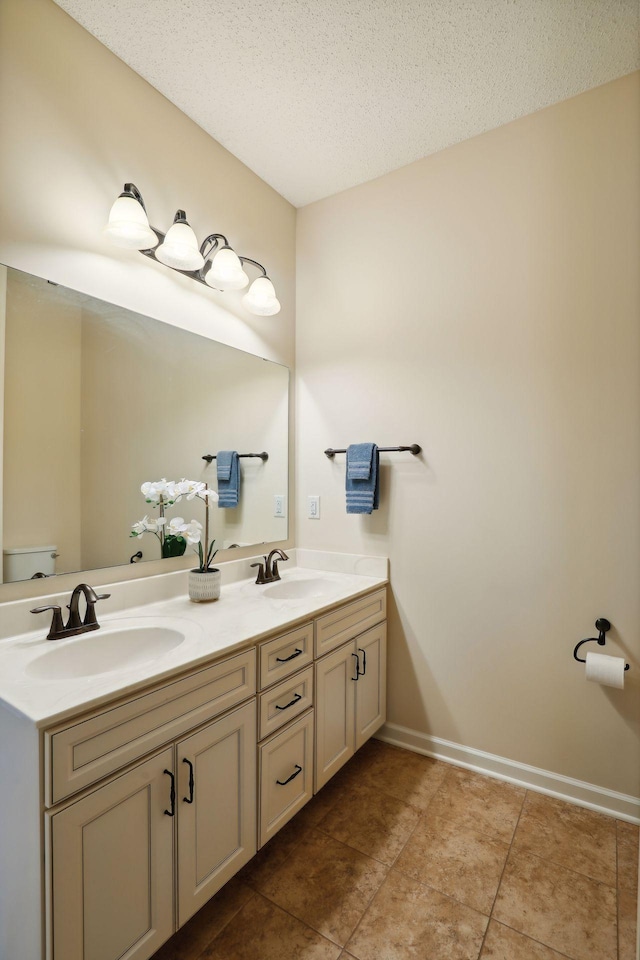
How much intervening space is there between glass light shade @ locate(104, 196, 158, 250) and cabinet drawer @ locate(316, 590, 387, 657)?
1453 millimetres

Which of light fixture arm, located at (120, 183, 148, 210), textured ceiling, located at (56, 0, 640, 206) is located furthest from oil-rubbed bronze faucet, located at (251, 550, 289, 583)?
textured ceiling, located at (56, 0, 640, 206)

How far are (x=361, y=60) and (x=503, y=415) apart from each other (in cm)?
141

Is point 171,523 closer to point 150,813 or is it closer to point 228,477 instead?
point 228,477

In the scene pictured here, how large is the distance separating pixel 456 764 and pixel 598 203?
7.78 ft

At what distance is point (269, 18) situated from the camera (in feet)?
4.99

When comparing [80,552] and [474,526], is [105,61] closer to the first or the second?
[80,552]

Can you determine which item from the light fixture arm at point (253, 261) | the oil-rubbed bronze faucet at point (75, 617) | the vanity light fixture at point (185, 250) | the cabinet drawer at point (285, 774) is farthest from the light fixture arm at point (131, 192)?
the cabinet drawer at point (285, 774)

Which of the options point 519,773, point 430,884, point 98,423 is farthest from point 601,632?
point 98,423

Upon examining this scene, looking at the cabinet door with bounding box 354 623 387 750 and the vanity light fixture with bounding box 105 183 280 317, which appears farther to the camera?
the cabinet door with bounding box 354 623 387 750

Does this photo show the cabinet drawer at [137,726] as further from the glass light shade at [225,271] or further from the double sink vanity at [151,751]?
the glass light shade at [225,271]

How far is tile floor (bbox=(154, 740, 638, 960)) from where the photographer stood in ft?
4.12

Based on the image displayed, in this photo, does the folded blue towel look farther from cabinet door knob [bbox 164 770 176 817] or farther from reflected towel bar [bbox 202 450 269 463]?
cabinet door knob [bbox 164 770 176 817]

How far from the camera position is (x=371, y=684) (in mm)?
2080

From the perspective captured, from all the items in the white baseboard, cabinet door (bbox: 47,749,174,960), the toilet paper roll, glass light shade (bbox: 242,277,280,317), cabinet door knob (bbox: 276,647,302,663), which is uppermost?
glass light shade (bbox: 242,277,280,317)
